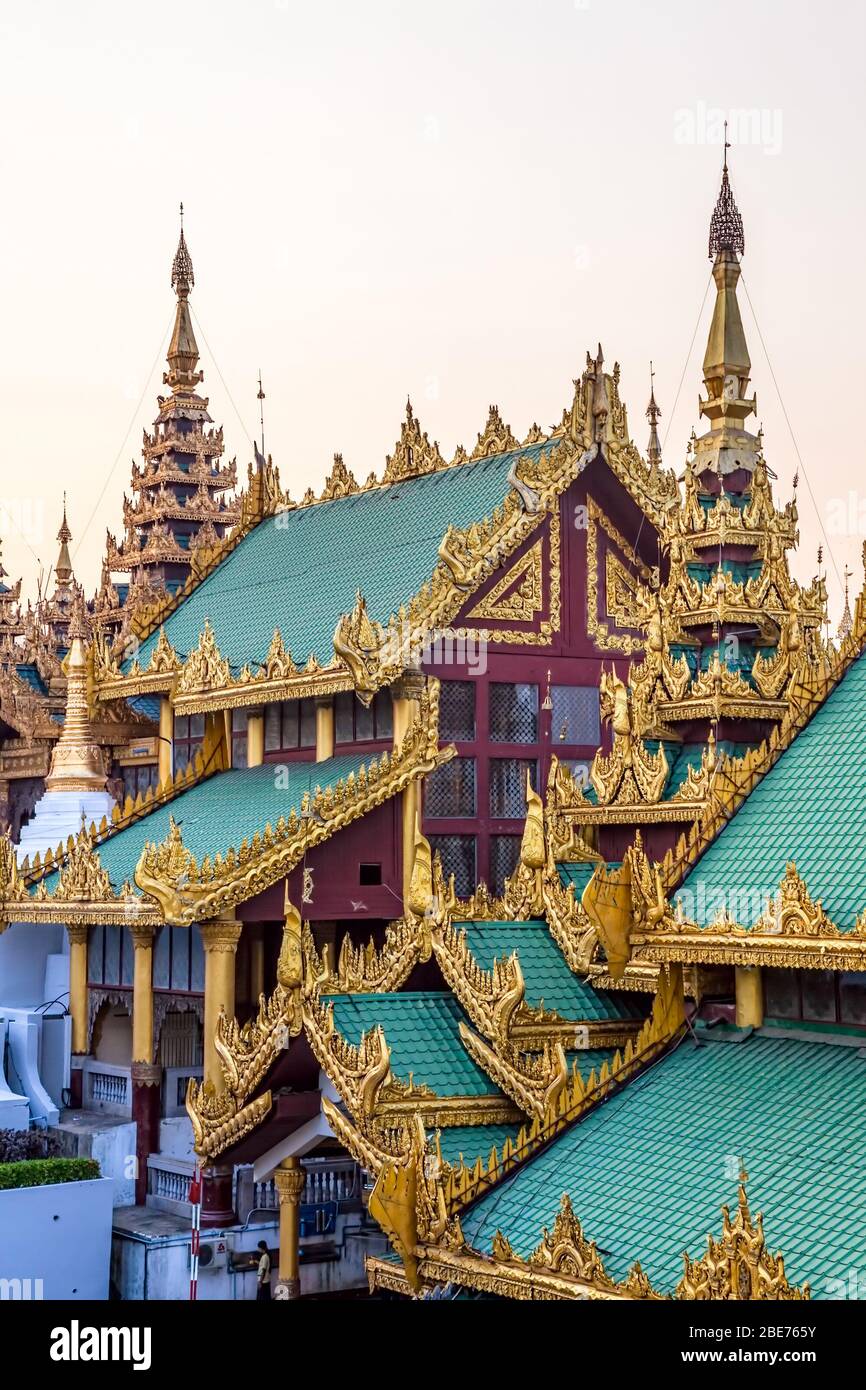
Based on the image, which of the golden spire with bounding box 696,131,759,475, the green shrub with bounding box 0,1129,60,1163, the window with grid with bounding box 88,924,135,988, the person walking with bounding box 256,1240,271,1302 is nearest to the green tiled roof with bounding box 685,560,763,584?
the golden spire with bounding box 696,131,759,475

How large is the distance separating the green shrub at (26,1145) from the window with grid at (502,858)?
23.9 feet

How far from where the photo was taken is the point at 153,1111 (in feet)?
96.7

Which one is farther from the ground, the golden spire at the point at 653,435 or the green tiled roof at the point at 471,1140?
the golden spire at the point at 653,435

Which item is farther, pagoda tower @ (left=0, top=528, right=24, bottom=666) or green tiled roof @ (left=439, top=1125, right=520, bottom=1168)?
pagoda tower @ (left=0, top=528, right=24, bottom=666)

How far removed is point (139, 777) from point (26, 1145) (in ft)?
41.1

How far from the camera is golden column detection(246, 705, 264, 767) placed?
32.1 meters

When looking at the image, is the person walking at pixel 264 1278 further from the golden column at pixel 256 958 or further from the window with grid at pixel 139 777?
the window with grid at pixel 139 777

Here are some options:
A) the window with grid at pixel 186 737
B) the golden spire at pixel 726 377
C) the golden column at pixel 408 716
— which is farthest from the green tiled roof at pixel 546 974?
the window with grid at pixel 186 737

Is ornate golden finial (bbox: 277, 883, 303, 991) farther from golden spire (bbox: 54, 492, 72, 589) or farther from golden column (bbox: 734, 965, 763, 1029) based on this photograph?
golden spire (bbox: 54, 492, 72, 589)

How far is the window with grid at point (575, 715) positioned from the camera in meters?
29.8

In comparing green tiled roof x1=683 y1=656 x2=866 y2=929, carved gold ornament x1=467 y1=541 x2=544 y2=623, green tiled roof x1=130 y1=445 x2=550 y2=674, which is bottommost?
green tiled roof x1=683 y1=656 x2=866 y2=929

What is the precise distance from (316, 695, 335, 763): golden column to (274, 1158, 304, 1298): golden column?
9481mm
